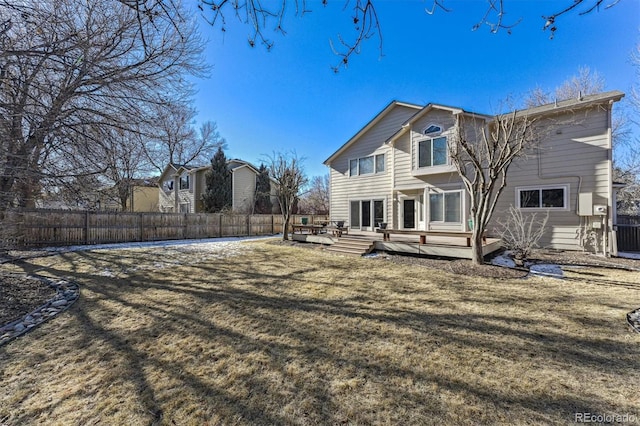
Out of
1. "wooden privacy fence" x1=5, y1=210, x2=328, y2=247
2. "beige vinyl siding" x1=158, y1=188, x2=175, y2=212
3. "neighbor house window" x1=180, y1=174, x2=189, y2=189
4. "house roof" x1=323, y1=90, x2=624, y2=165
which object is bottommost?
"wooden privacy fence" x1=5, y1=210, x2=328, y2=247

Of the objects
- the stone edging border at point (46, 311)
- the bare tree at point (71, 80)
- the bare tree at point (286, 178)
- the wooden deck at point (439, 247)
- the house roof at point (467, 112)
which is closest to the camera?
the stone edging border at point (46, 311)

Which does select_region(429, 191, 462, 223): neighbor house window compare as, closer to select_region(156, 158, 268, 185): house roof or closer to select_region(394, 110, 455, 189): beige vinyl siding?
select_region(394, 110, 455, 189): beige vinyl siding

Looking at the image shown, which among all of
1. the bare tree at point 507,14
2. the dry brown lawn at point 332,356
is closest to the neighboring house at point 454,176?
the dry brown lawn at point 332,356

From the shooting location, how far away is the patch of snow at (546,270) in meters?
6.52

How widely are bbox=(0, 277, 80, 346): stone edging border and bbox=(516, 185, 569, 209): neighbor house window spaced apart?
13.2 m

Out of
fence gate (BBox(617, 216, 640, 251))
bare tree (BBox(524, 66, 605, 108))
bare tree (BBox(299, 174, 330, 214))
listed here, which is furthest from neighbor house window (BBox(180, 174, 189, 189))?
fence gate (BBox(617, 216, 640, 251))

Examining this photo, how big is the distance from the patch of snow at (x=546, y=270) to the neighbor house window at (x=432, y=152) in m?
5.03

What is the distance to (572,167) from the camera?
29.9ft

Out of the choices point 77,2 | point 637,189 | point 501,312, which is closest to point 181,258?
point 77,2

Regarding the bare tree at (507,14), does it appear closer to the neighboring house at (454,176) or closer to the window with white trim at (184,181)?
the neighboring house at (454,176)

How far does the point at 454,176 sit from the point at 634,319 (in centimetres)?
758

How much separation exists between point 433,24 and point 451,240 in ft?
25.0

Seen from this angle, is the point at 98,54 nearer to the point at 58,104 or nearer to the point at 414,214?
the point at 58,104

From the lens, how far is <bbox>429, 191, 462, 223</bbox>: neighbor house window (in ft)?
35.6
